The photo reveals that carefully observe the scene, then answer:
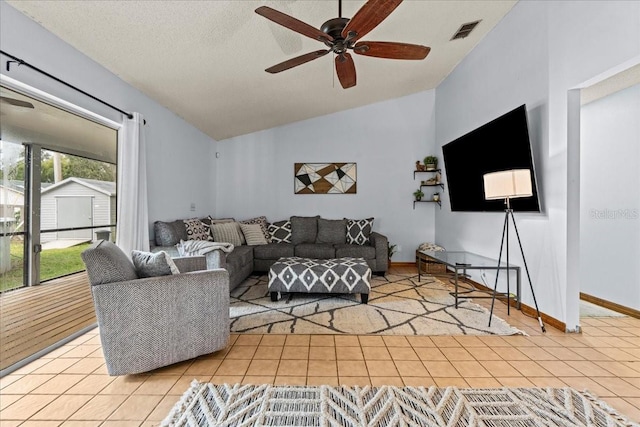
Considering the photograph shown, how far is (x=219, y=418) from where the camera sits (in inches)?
58.8

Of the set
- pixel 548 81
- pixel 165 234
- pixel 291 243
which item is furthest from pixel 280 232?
pixel 548 81

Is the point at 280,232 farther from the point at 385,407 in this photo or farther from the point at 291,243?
the point at 385,407

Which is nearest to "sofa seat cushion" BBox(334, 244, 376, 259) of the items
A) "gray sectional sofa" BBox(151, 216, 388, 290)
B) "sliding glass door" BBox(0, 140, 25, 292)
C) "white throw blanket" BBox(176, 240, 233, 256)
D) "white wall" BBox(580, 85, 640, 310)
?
"gray sectional sofa" BBox(151, 216, 388, 290)

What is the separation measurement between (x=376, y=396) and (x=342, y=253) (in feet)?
9.48

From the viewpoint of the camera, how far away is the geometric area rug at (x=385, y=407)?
147 cm

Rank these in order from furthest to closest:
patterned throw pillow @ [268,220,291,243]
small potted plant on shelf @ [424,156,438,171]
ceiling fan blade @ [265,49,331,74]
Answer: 1. small potted plant on shelf @ [424,156,438,171]
2. patterned throw pillow @ [268,220,291,243]
3. ceiling fan blade @ [265,49,331,74]

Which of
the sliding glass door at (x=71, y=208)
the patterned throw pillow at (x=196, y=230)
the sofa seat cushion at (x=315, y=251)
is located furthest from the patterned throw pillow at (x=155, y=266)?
the sofa seat cushion at (x=315, y=251)

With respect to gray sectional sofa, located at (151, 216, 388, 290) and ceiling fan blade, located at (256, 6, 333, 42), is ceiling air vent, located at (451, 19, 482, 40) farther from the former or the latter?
gray sectional sofa, located at (151, 216, 388, 290)

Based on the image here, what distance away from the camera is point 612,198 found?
3.25 m

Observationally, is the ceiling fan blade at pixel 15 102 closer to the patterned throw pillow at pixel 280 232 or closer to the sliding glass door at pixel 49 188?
the sliding glass door at pixel 49 188

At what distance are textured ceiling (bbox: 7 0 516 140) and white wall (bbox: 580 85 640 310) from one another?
163 cm

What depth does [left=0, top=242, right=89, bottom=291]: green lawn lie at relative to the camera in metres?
2.26

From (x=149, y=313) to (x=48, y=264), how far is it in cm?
172

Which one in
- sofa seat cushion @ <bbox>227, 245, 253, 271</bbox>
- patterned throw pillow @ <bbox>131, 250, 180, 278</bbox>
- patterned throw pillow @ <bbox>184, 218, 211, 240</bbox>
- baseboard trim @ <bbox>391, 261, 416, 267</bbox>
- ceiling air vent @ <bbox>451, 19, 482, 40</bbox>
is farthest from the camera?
baseboard trim @ <bbox>391, 261, 416, 267</bbox>
